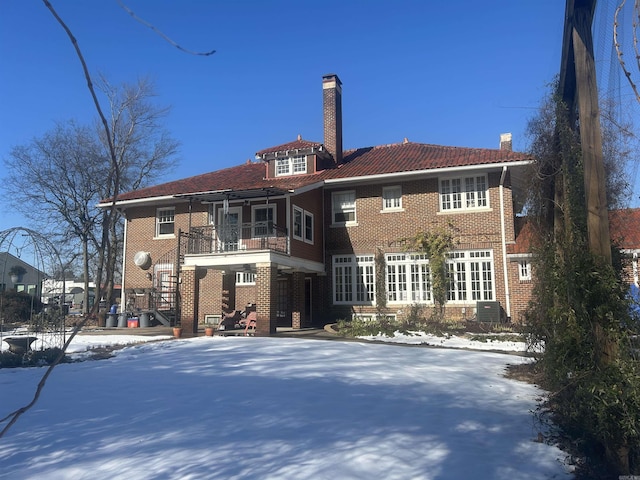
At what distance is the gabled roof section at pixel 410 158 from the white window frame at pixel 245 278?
18.5ft

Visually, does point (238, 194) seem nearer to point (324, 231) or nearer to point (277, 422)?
point (324, 231)

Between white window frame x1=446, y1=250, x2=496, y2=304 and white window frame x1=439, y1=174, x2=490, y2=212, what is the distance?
72.7 inches

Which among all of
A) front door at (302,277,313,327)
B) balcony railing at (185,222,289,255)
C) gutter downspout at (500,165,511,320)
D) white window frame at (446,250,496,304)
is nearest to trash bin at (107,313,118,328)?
balcony railing at (185,222,289,255)

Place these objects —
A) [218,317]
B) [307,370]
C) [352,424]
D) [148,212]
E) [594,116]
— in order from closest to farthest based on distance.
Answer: [594,116]
[352,424]
[307,370]
[218,317]
[148,212]

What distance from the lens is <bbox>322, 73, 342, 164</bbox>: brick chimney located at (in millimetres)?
22594

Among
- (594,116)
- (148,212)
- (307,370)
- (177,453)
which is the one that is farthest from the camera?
(148,212)

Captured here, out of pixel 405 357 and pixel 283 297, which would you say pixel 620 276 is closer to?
pixel 405 357

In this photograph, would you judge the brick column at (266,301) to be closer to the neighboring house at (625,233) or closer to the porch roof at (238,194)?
the porch roof at (238,194)

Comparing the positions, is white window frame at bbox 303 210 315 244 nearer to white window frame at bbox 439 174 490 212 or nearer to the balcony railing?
the balcony railing

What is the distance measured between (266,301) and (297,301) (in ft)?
11.0

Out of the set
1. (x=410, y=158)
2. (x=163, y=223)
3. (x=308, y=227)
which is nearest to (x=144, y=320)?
(x=163, y=223)

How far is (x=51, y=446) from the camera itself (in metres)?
4.89

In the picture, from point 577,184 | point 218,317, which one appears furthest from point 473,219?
point 577,184

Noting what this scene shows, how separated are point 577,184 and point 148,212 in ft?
→ 68.8
